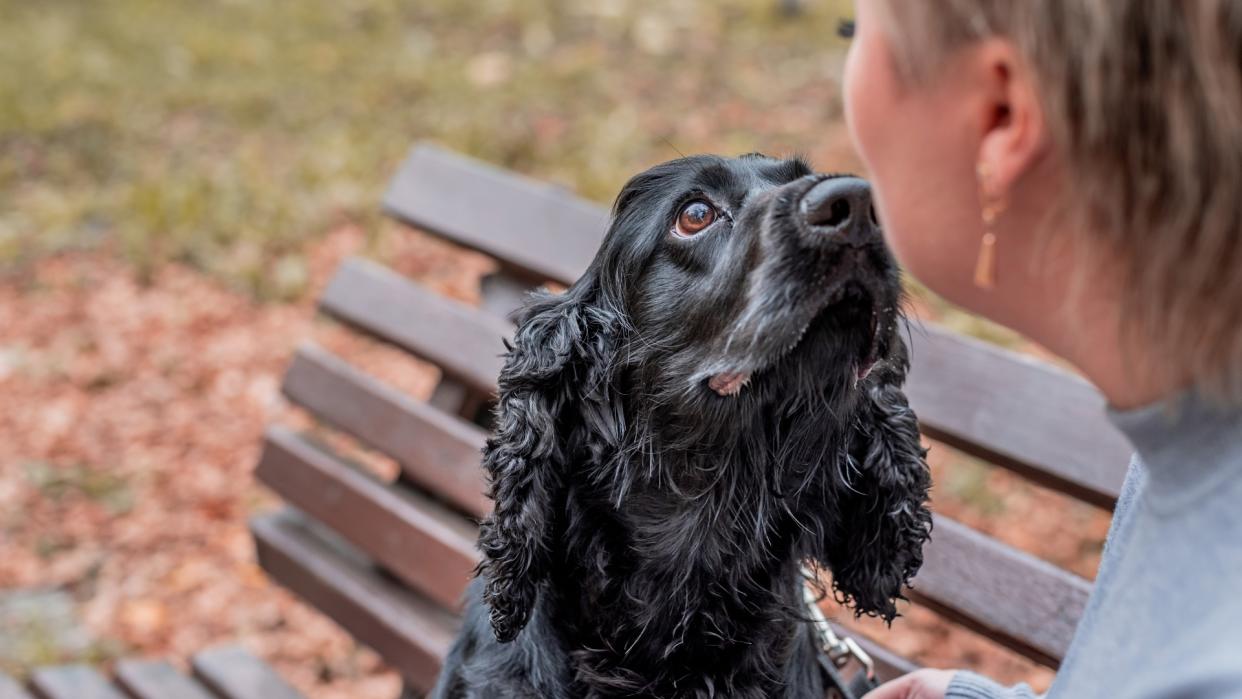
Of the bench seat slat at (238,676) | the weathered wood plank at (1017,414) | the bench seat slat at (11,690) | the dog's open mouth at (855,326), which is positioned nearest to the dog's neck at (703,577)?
the dog's open mouth at (855,326)

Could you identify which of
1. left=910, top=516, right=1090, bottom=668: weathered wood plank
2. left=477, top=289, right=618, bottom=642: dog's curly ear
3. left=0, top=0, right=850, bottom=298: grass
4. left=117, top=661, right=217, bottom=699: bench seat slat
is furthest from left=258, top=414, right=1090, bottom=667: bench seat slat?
left=0, top=0, right=850, bottom=298: grass

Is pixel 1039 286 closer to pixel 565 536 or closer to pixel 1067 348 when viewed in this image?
pixel 1067 348

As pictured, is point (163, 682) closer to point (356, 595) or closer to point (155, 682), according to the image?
point (155, 682)

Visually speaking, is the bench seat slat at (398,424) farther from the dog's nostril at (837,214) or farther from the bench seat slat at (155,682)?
the dog's nostril at (837,214)

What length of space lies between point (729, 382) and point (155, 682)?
242 centimetres

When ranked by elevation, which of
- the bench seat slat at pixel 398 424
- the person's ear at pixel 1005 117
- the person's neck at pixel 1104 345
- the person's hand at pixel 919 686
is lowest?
the bench seat slat at pixel 398 424

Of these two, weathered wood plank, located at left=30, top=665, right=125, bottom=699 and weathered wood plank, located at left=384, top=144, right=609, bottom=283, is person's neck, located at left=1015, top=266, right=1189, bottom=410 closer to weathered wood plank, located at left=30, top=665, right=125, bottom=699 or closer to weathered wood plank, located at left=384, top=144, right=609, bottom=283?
weathered wood plank, located at left=384, top=144, right=609, bottom=283

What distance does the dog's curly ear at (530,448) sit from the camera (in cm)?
223

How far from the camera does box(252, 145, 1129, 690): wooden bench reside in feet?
8.79

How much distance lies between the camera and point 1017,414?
264 centimetres

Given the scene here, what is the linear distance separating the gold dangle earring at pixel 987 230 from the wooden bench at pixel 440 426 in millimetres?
1250

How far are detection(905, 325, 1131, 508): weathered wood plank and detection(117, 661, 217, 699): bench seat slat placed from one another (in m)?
2.38

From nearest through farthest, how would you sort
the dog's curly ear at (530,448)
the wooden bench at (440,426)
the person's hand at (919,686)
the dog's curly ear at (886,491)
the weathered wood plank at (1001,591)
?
the person's hand at (919,686) → the dog's curly ear at (530,448) → the dog's curly ear at (886,491) → the weathered wood plank at (1001,591) → the wooden bench at (440,426)

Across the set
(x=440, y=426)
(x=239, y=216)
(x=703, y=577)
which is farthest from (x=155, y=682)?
(x=239, y=216)
